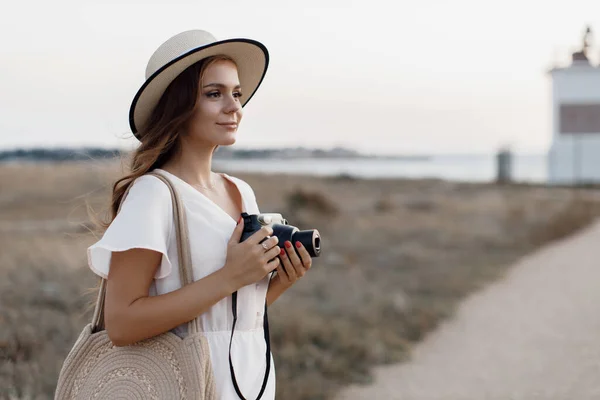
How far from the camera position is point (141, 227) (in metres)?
1.83

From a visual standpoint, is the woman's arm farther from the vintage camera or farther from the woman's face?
the woman's face

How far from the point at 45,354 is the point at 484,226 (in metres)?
12.2

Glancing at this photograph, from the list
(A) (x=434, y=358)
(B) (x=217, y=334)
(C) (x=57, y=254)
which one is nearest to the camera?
(B) (x=217, y=334)

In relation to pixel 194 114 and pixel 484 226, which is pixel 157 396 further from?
pixel 484 226

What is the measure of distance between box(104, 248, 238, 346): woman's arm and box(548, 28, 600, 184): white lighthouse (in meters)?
28.9

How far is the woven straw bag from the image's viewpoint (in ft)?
6.01

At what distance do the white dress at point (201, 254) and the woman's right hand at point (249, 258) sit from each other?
3.1 inches

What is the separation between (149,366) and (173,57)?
76cm

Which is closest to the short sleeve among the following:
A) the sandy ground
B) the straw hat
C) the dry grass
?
the straw hat

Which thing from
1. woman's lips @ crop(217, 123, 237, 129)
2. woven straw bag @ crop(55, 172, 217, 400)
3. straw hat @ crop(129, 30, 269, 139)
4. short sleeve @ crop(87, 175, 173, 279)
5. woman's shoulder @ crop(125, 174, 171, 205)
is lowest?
woven straw bag @ crop(55, 172, 217, 400)

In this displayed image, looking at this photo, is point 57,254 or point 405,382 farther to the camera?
point 57,254

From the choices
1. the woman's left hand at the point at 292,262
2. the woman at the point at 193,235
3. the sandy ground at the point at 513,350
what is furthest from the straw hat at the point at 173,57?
the sandy ground at the point at 513,350

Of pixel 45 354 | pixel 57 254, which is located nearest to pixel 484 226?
pixel 57 254

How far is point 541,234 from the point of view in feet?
49.9
